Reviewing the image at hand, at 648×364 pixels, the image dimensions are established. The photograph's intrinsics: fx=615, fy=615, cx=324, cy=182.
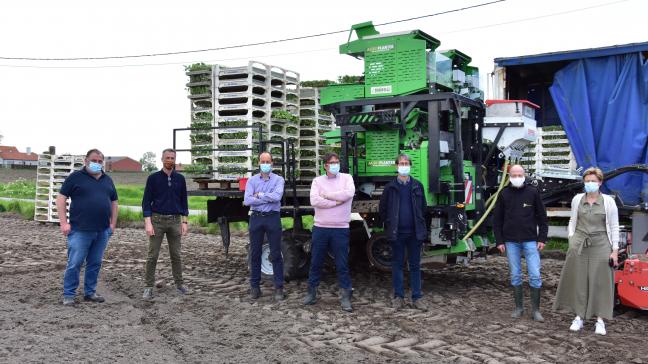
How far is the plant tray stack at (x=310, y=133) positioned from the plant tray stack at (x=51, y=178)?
30.8 ft

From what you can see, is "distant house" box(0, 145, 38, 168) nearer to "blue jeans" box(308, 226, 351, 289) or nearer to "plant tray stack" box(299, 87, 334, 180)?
"plant tray stack" box(299, 87, 334, 180)

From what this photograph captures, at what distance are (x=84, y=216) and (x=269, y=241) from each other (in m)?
2.13

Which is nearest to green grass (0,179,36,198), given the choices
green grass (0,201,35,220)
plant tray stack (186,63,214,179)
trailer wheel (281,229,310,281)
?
green grass (0,201,35,220)

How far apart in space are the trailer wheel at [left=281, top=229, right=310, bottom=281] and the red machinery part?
394 centimetres

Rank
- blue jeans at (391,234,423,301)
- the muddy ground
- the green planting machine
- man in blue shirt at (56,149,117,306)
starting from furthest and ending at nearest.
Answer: the green planting machine, blue jeans at (391,234,423,301), man in blue shirt at (56,149,117,306), the muddy ground

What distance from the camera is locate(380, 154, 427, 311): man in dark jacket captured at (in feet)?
22.8

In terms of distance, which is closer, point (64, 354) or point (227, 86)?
point (64, 354)

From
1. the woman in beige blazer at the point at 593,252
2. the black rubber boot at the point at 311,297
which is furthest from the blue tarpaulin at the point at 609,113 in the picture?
the black rubber boot at the point at 311,297

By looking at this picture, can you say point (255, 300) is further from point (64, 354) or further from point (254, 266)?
point (64, 354)

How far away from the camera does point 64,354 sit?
501 cm

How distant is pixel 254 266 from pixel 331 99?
8.21 feet

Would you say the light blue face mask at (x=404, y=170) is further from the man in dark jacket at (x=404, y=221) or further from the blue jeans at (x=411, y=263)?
the blue jeans at (x=411, y=263)

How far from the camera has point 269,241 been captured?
7414 mm

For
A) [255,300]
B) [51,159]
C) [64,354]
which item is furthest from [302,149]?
[51,159]
